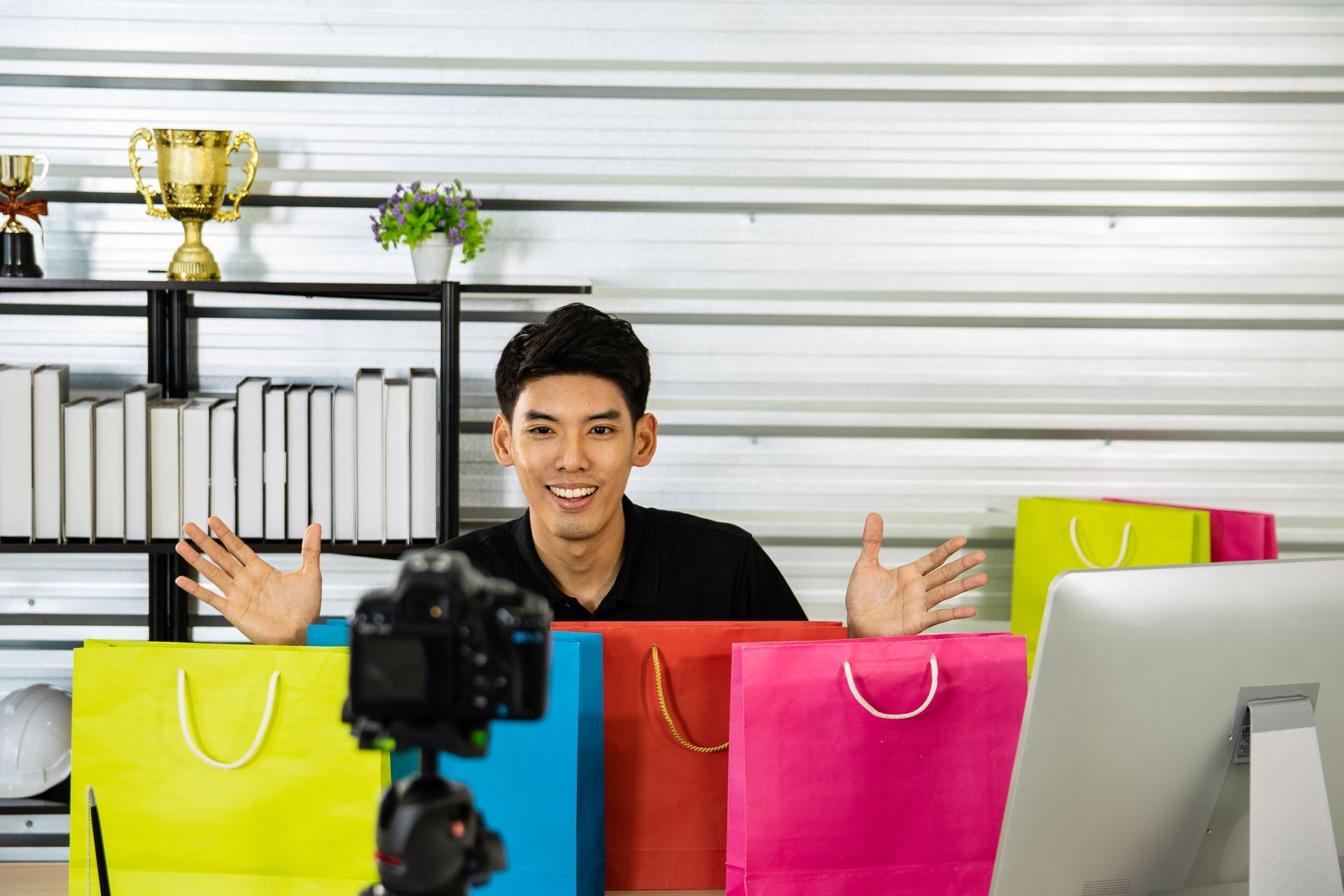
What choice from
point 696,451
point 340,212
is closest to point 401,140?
point 340,212

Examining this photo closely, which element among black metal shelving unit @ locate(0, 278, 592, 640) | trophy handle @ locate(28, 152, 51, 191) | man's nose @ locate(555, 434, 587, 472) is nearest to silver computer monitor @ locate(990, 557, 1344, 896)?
man's nose @ locate(555, 434, 587, 472)

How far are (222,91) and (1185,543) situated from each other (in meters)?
2.65

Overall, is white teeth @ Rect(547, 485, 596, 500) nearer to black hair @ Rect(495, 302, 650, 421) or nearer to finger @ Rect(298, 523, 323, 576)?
black hair @ Rect(495, 302, 650, 421)

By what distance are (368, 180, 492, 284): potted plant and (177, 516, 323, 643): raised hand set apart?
43.8 inches

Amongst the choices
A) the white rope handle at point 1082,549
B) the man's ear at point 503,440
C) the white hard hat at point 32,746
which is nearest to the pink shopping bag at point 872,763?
the man's ear at point 503,440

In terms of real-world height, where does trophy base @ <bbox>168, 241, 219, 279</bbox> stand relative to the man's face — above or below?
above

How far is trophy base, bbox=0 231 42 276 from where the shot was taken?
272 centimetres

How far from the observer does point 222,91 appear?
2994 mm

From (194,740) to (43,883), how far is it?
0.56 metres

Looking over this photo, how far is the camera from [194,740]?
1538 mm

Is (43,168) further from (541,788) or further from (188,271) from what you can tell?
(541,788)

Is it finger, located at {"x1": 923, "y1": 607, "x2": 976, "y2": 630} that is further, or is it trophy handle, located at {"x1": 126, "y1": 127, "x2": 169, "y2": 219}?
trophy handle, located at {"x1": 126, "y1": 127, "x2": 169, "y2": 219}

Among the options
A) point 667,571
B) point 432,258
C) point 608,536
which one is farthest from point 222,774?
point 432,258

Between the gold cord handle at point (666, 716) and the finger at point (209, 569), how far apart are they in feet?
2.22
